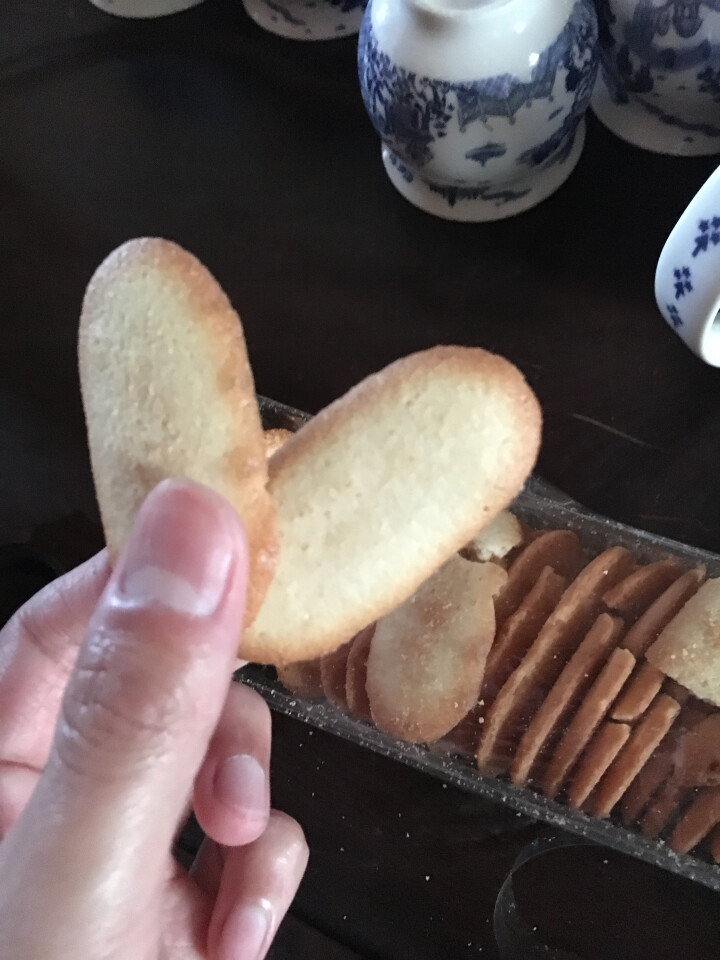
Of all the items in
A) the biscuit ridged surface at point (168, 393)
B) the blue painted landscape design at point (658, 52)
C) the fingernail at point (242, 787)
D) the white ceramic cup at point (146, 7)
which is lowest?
the fingernail at point (242, 787)

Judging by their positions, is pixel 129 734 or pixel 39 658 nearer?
pixel 129 734

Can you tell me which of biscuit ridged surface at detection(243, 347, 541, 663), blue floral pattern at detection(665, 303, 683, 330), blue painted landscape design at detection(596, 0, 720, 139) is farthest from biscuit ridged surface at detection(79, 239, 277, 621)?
blue painted landscape design at detection(596, 0, 720, 139)

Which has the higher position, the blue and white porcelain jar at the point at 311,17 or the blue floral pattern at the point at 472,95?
the blue floral pattern at the point at 472,95

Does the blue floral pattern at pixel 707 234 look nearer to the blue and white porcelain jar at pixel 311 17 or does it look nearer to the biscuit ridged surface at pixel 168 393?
the biscuit ridged surface at pixel 168 393

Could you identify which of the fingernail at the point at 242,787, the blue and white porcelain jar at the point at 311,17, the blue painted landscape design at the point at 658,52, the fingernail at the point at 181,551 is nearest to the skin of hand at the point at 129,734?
the fingernail at the point at 181,551

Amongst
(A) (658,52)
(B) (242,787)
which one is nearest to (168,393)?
(B) (242,787)

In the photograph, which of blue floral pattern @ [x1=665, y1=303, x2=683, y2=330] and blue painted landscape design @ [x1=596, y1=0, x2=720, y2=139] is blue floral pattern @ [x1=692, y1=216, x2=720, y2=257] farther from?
blue painted landscape design @ [x1=596, y1=0, x2=720, y2=139]

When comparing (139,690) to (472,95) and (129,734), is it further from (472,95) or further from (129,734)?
(472,95)

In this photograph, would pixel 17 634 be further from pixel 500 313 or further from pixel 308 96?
pixel 308 96
